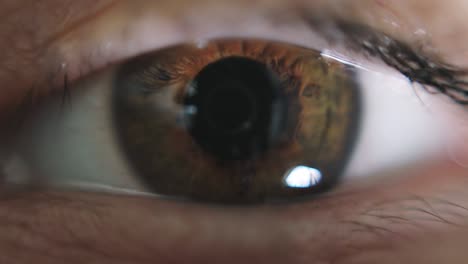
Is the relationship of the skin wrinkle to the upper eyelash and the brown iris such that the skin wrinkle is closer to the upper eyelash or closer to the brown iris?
the brown iris

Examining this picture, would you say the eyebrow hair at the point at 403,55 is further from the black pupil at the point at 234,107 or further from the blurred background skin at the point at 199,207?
the black pupil at the point at 234,107

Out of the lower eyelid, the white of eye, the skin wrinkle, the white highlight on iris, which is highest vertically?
the skin wrinkle

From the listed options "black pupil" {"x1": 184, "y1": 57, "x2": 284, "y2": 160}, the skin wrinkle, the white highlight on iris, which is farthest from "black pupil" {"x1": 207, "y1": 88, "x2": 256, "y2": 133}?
the skin wrinkle

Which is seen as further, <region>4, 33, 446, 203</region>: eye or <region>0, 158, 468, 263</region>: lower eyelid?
<region>4, 33, 446, 203</region>: eye

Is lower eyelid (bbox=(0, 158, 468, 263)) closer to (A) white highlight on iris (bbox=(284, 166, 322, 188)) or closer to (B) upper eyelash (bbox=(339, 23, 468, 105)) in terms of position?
(A) white highlight on iris (bbox=(284, 166, 322, 188))

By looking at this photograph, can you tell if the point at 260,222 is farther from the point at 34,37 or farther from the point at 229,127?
the point at 34,37

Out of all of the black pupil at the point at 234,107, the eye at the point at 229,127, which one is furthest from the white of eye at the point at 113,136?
the black pupil at the point at 234,107

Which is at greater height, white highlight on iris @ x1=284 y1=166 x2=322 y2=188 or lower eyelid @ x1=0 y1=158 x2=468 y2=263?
white highlight on iris @ x1=284 y1=166 x2=322 y2=188
